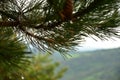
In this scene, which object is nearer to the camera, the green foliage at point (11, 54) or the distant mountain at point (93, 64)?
the green foliage at point (11, 54)

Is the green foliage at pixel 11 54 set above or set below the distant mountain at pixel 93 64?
above

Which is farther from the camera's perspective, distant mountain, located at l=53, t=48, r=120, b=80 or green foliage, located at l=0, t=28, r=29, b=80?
distant mountain, located at l=53, t=48, r=120, b=80

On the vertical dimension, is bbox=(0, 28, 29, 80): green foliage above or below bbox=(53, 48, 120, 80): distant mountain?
above

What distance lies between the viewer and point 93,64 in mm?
143250

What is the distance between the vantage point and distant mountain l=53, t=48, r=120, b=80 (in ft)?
418

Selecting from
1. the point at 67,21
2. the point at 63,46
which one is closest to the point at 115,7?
the point at 67,21

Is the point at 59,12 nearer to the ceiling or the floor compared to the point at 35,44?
nearer to the ceiling

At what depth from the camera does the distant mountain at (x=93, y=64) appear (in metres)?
127

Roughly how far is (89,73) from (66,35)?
131 metres

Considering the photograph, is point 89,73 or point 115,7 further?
point 89,73

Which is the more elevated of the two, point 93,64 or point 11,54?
point 11,54

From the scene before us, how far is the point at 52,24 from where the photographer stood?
8.23ft

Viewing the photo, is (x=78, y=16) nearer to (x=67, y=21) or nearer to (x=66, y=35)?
(x=67, y=21)

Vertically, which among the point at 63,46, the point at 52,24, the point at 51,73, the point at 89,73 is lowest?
the point at 89,73
